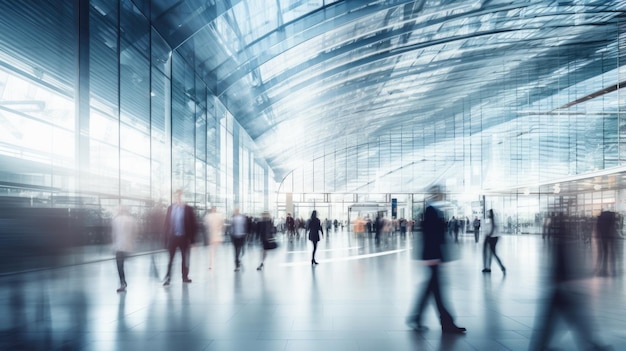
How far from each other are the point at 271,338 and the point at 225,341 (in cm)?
47

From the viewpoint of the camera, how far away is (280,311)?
21.1ft

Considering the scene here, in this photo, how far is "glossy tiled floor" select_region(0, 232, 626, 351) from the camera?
4.83 meters

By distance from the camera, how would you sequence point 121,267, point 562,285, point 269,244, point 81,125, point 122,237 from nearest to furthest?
point 562,285 → point 121,267 → point 122,237 → point 81,125 → point 269,244

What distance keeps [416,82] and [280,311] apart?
86.7 feet

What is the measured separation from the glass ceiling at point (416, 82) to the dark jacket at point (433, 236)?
21.6 ft

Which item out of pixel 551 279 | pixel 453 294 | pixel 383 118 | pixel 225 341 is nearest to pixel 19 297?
pixel 225 341

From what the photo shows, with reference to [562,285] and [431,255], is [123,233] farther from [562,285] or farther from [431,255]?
[562,285]

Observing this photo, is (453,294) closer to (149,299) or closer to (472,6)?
(149,299)

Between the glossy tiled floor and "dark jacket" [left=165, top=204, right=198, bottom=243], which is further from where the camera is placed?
"dark jacket" [left=165, top=204, right=198, bottom=243]

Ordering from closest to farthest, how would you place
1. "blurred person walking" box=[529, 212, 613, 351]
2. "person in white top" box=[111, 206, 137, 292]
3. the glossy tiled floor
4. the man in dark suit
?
1. "blurred person walking" box=[529, 212, 613, 351]
2. the glossy tiled floor
3. "person in white top" box=[111, 206, 137, 292]
4. the man in dark suit

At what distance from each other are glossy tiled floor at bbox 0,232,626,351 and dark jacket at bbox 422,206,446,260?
84 cm

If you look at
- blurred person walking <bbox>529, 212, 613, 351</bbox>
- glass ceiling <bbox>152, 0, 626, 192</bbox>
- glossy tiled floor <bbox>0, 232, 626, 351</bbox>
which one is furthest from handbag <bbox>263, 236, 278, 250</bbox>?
blurred person walking <bbox>529, 212, 613, 351</bbox>

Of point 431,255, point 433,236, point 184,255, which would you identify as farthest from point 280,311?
point 184,255

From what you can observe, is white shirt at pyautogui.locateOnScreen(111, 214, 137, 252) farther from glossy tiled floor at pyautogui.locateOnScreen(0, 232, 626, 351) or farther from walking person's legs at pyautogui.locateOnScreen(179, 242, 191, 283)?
walking person's legs at pyautogui.locateOnScreen(179, 242, 191, 283)
